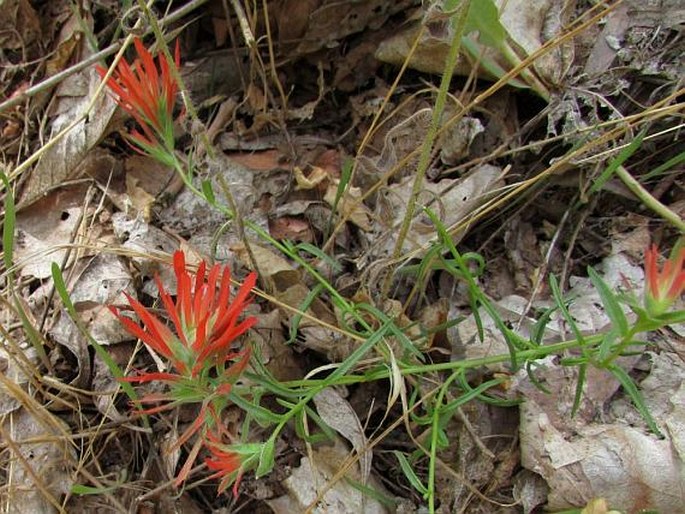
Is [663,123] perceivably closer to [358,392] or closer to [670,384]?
[670,384]

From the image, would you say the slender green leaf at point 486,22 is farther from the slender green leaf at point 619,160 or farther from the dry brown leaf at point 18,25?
the dry brown leaf at point 18,25

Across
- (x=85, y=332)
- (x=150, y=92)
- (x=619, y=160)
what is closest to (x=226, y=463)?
(x=85, y=332)

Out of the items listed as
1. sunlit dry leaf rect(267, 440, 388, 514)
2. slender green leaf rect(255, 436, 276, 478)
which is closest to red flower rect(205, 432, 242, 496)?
slender green leaf rect(255, 436, 276, 478)

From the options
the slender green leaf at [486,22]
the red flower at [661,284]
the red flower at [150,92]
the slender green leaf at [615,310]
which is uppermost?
the slender green leaf at [486,22]

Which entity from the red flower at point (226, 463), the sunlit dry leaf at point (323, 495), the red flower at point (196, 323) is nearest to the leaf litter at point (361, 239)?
the sunlit dry leaf at point (323, 495)

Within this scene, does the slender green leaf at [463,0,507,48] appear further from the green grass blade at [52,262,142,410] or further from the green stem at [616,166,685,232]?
the green grass blade at [52,262,142,410]

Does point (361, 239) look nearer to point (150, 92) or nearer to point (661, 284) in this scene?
point (150, 92)
